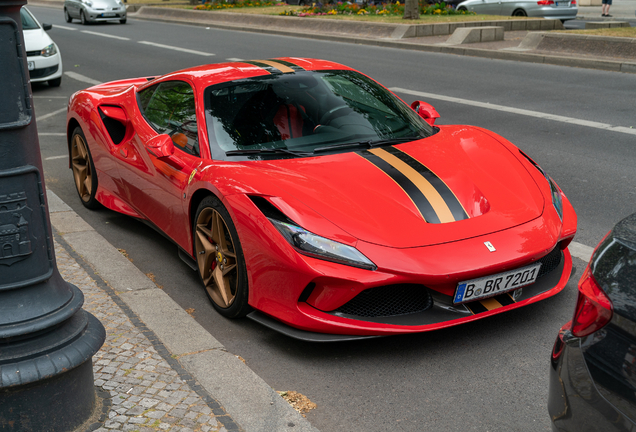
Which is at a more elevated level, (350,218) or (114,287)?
(350,218)

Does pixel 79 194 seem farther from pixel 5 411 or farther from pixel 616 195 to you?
pixel 616 195

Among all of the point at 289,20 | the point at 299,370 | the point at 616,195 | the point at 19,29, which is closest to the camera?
the point at 19,29

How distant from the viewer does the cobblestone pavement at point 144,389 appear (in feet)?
9.06

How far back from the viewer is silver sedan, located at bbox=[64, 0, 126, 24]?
28031 mm

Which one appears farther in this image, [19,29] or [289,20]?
[289,20]

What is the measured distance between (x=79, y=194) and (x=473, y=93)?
698cm

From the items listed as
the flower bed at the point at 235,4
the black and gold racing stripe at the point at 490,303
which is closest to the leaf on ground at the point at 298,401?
the black and gold racing stripe at the point at 490,303

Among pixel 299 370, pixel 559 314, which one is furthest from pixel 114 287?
pixel 559 314

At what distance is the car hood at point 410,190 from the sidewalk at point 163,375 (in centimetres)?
83

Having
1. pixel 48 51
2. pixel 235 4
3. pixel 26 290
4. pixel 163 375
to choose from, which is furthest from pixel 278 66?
pixel 235 4

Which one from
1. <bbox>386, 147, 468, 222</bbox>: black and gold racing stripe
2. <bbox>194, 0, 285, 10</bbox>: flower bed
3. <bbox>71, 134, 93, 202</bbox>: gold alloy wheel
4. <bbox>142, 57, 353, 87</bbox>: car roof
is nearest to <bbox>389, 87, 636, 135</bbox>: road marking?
<bbox>142, 57, 353, 87</bbox>: car roof

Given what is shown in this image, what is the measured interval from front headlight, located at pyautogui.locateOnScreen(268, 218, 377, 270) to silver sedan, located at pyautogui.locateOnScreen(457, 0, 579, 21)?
63.6 feet

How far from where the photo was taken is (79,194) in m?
6.20

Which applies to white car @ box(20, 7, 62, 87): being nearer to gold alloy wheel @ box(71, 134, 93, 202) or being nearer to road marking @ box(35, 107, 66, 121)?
road marking @ box(35, 107, 66, 121)
